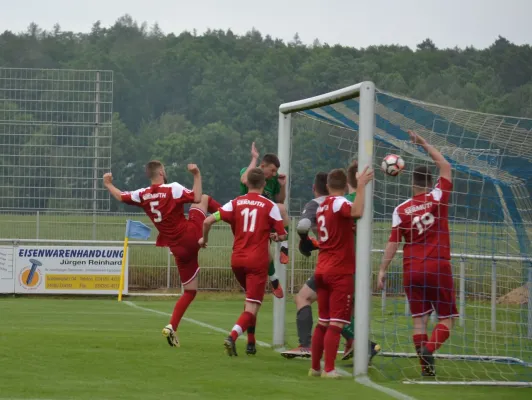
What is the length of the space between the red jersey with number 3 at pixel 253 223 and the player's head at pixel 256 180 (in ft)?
0.23

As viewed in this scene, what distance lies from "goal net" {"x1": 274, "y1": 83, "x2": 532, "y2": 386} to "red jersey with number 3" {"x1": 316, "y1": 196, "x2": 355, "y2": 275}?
A: 0.13 m

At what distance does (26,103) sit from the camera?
27.0 m

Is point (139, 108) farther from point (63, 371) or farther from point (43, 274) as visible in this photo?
point (63, 371)

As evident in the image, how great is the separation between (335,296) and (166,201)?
10.8ft

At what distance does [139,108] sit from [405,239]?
60918mm

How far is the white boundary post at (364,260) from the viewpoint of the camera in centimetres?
988

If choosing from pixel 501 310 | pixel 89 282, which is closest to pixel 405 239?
pixel 501 310

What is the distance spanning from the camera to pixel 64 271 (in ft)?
81.0

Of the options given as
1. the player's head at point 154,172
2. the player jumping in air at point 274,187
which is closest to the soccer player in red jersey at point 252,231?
the player jumping in air at point 274,187

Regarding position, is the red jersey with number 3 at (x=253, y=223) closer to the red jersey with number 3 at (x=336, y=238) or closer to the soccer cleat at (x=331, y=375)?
the red jersey with number 3 at (x=336, y=238)

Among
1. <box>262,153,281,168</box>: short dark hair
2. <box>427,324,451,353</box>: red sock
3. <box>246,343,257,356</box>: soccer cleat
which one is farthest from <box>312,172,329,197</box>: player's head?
<box>427,324,451,353</box>: red sock

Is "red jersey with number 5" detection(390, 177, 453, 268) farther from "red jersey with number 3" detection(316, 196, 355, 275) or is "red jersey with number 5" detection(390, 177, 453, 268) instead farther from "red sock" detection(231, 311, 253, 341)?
"red sock" detection(231, 311, 253, 341)

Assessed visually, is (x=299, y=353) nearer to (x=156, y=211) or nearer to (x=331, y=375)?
(x=331, y=375)

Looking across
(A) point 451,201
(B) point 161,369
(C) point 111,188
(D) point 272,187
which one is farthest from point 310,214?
(C) point 111,188
